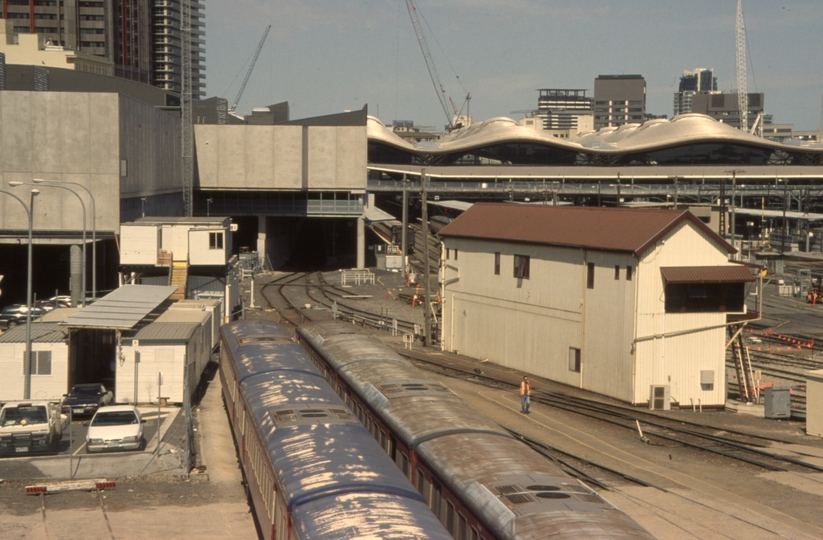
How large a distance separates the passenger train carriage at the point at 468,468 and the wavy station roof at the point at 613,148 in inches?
5280

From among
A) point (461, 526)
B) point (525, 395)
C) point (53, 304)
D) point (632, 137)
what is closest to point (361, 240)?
point (53, 304)

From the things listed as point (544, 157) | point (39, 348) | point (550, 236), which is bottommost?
point (39, 348)

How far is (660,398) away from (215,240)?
2660cm

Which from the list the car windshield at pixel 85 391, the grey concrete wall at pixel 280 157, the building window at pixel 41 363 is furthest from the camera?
the grey concrete wall at pixel 280 157

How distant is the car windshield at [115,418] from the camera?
2683cm

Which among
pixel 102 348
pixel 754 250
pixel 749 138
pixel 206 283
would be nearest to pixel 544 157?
pixel 749 138

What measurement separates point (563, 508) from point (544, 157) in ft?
487

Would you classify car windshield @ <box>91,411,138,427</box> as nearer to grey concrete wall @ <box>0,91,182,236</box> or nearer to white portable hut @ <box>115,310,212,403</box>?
white portable hut @ <box>115,310,212,403</box>

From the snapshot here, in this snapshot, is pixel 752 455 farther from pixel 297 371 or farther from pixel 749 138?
pixel 749 138

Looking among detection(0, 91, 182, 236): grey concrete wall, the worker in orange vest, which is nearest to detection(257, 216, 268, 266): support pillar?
detection(0, 91, 182, 236): grey concrete wall

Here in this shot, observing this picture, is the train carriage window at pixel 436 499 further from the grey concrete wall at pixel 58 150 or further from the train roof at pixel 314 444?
the grey concrete wall at pixel 58 150

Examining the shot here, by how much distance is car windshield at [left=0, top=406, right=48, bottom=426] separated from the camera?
26500 mm

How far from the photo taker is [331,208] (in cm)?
9031

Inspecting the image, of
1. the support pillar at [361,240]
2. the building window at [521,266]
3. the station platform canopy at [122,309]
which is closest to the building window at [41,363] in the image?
the station platform canopy at [122,309]
